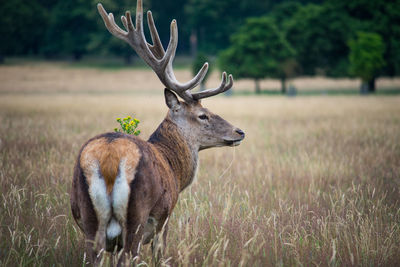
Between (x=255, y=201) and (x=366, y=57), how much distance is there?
32018mm

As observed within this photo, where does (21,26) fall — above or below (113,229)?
above

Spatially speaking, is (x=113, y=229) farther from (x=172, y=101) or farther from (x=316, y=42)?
(x=316, y=42)

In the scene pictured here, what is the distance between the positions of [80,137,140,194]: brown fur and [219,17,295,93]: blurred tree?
3675 centimetres

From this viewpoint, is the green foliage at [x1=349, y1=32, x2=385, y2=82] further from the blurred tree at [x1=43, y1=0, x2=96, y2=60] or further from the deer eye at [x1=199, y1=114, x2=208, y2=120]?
the blurred tree at [x1=43, y1=0, x2=96, y2=60]

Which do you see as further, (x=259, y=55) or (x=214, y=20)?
(x=214, y=20)

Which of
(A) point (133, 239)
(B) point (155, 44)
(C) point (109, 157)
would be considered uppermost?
(B) point (155, 44)

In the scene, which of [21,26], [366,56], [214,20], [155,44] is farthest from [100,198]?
[214,20]

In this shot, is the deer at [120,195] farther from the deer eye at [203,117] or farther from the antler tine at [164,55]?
the antler tine at [164,55]

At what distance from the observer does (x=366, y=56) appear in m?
33.0

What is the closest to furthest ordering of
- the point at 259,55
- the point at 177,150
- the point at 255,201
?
the point at 177,150 < the point at 255,201 < the point at 259,55

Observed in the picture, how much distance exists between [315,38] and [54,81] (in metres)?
27.4

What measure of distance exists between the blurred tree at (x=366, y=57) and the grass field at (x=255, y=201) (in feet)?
78.8

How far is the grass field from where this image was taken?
314 cm

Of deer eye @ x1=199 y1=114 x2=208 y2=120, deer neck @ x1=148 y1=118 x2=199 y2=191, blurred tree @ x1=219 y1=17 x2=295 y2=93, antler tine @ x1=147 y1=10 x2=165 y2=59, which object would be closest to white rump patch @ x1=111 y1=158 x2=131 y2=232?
deer neck @ x1=148 y1=118 x2=199 y2=191
